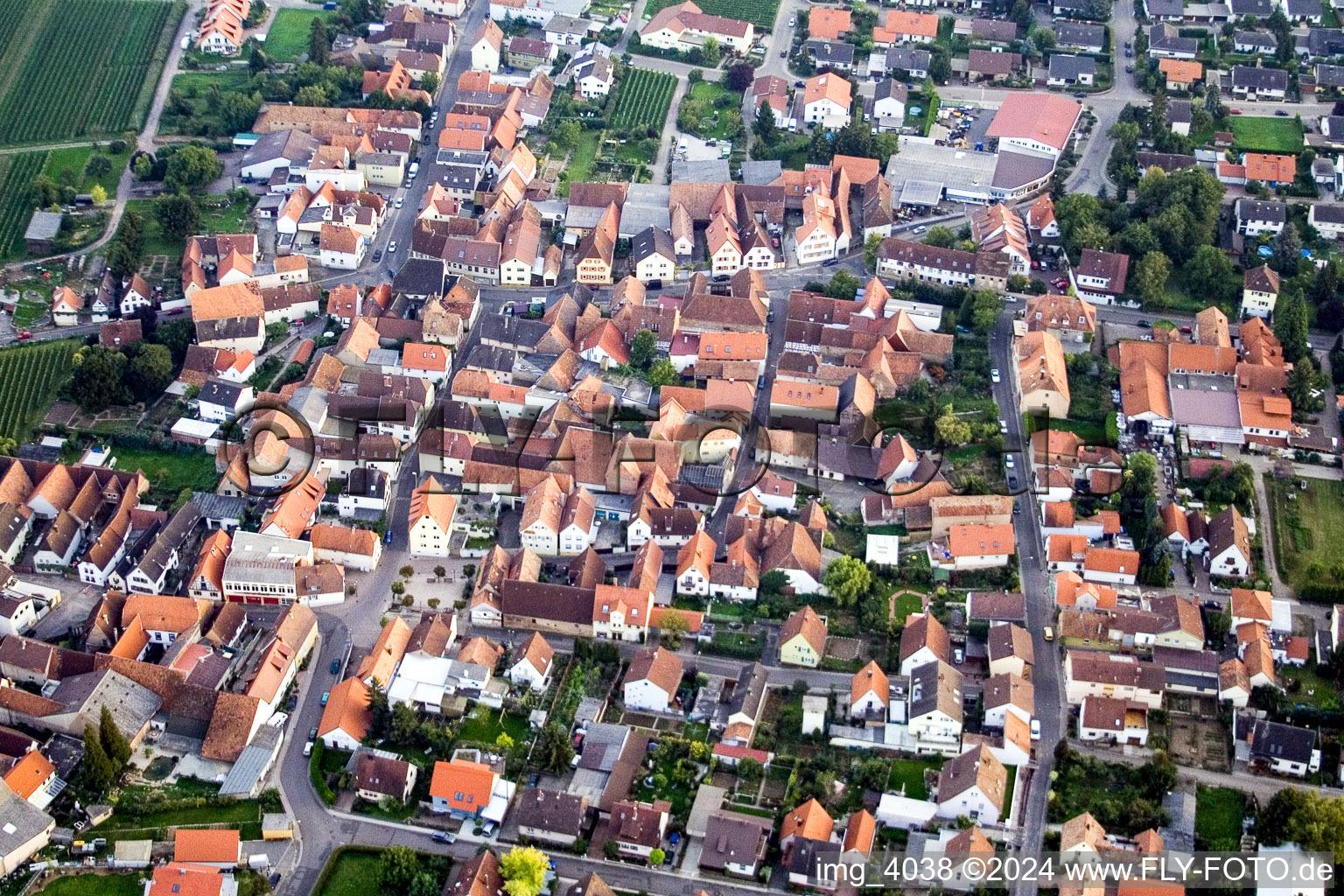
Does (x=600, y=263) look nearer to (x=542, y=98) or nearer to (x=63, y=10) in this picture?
(x=542, y=98)

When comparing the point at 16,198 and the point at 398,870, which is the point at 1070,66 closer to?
the point at 16,198

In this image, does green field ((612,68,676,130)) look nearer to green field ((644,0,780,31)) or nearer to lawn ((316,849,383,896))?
green field ((644,0,780,31))

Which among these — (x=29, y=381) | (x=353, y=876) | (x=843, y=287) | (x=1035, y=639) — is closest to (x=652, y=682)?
(x=353, y=876)

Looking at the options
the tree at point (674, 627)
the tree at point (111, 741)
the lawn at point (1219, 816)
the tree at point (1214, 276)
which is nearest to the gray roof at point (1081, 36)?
the tree at point (1214, 276)

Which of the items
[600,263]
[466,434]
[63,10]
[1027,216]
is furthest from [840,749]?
[63,10]

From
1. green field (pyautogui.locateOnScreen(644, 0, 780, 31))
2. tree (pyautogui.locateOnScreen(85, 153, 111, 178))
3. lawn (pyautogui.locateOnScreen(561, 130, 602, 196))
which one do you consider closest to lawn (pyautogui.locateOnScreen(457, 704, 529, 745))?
lawn (pyautogui.locateOnScreen(561, 130, 602, 196))

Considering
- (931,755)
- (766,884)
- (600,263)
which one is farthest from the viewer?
(600,263)

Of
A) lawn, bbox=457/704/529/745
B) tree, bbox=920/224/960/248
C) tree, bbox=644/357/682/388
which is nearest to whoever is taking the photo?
lawn, bbox=457/704/529/745
